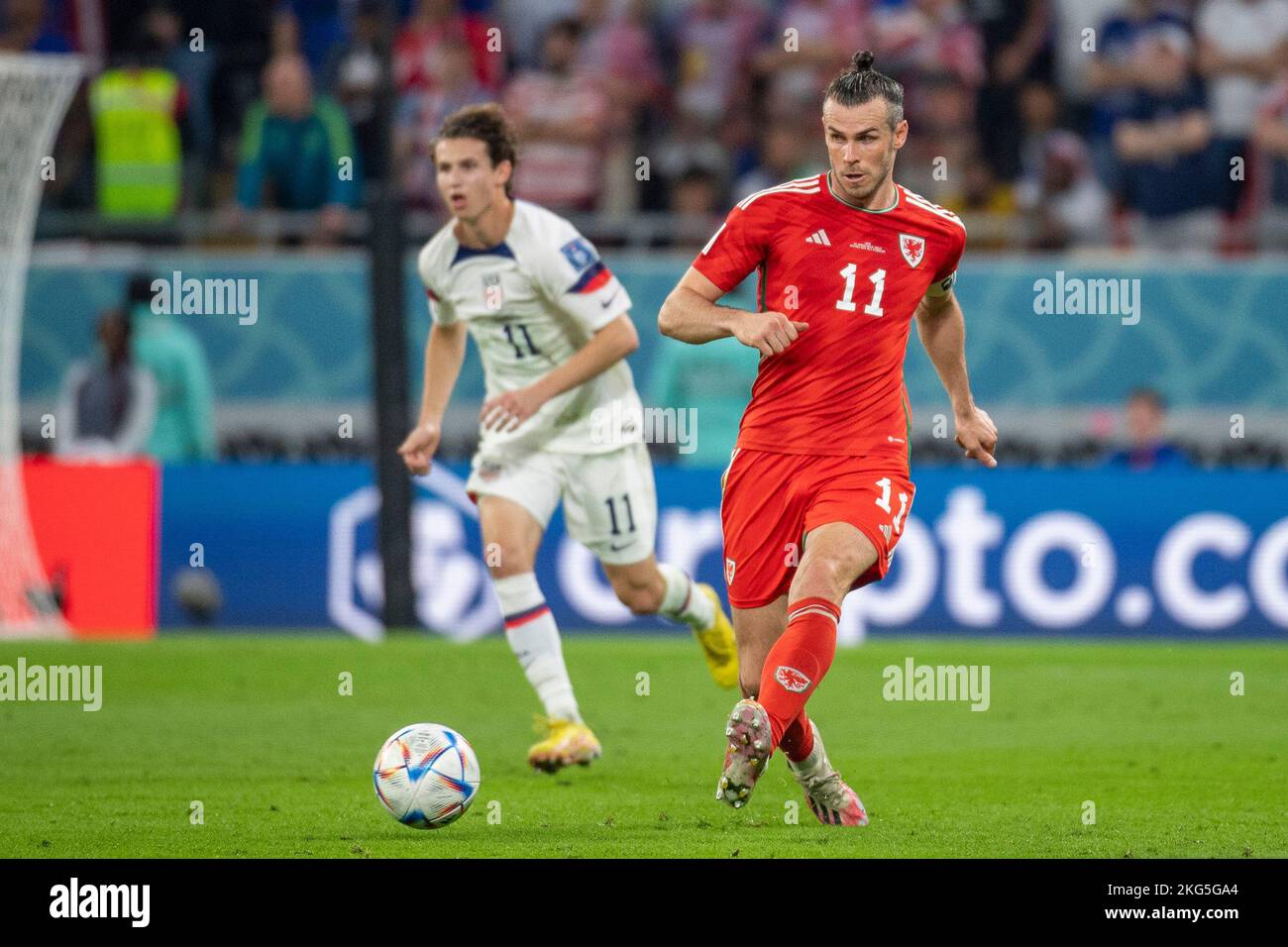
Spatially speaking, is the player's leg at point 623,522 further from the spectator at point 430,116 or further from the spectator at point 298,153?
the spectator at point 430,116

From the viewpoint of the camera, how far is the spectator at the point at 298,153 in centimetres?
1612

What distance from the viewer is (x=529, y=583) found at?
28.9 ft

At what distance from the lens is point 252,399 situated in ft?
50.4

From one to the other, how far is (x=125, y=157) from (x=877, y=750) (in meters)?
9.60

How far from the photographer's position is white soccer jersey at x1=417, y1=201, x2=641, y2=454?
8.90 metres

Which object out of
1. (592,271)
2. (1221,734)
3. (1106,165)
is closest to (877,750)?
(1221,734)

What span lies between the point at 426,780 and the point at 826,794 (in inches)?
54.2

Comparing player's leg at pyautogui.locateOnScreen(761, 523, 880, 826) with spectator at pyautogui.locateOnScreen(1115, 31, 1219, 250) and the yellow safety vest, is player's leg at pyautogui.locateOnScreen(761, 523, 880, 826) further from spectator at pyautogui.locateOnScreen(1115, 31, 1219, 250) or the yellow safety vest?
the yellow safety vest

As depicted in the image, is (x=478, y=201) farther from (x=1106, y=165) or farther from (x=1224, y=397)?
(x=1106, y=165)

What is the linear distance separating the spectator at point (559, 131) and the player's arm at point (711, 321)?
9633 mm

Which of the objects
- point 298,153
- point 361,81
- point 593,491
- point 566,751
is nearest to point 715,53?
point 361,81
